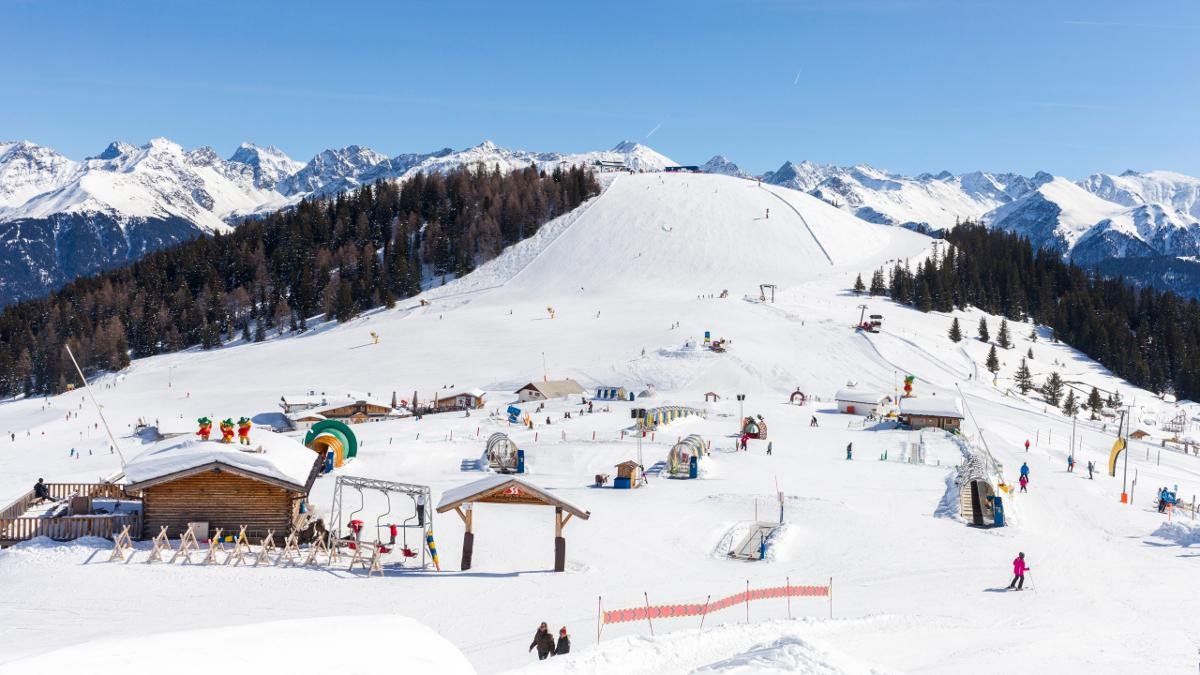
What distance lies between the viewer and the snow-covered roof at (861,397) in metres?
58.4

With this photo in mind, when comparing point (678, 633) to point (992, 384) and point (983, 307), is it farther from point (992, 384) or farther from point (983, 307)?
point (983, 307)

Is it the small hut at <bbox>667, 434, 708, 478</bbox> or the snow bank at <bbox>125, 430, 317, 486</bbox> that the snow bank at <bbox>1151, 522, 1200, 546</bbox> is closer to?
the small hut at <bbox>667, 434, 708, 478</bbox>

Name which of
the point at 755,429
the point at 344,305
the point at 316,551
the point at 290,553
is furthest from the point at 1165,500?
the point at 344,305

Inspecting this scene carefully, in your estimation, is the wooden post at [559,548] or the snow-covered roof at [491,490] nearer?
the wooden post at [559,548]

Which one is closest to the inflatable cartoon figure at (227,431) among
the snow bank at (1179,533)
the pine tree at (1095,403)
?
the snow bank at (1179,533)

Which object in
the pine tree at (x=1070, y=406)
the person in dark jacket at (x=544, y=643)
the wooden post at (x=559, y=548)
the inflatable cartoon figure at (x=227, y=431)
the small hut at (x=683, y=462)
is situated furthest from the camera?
the pine tree at (x=1070, y=406)

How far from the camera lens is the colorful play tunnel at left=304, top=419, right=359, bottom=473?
3906cm

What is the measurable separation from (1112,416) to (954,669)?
70.1 meters

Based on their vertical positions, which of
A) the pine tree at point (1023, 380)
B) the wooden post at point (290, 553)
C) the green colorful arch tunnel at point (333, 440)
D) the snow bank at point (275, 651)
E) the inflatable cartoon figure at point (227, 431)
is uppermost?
the pine tree at point (1023, 380)

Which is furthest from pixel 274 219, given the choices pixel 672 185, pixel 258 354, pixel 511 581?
pixel 511 581

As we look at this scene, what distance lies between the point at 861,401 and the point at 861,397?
18.1 inches

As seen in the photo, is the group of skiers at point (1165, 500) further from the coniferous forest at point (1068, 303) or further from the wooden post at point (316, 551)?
the coniferous forest at point (1068, 303)

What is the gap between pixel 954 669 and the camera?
15.4 m

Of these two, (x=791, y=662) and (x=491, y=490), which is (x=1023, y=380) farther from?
(x=791, y=662)
